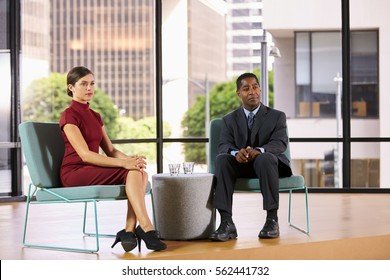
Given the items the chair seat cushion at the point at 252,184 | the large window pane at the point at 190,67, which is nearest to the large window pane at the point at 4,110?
the large window pane at the point at 190,67

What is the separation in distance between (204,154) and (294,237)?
4.10 m

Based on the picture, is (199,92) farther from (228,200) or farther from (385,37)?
(228,200)

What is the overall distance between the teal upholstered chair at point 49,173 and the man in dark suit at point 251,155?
50 cm

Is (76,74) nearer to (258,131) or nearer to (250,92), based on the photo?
(250,92)

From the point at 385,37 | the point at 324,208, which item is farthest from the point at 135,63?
the point at 324,208

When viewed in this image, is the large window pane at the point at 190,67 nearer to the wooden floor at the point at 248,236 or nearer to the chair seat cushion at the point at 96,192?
the wooden floor at the point at 248,236

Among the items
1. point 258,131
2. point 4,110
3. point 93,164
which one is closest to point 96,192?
point 93,164

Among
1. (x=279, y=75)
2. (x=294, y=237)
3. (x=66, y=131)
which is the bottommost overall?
(x=294, y=237)

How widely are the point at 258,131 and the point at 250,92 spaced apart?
261 millimetres

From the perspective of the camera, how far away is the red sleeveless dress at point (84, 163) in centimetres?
498

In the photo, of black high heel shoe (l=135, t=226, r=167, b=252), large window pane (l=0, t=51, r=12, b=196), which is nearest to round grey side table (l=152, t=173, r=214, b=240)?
black high heel shoe (l=135, t=226, r=167, b=252)

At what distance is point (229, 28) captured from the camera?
9.89m

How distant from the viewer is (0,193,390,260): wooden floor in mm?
4750

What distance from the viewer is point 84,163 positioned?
507 cm
